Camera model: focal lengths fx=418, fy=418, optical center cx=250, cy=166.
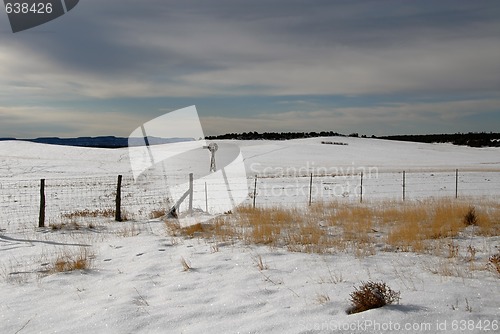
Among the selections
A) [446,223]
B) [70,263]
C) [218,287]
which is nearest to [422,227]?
[446,223]

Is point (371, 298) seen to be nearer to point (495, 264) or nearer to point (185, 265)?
point (495, 264)

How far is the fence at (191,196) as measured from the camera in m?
15.7

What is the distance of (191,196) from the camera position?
1473 cm

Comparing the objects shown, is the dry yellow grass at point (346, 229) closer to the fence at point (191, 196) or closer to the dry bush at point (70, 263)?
the dry bush at point (70, 263)

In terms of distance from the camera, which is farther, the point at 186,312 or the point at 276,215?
the point at 276,215

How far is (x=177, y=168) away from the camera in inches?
1843

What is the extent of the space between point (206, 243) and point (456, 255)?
508cm

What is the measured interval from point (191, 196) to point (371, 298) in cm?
1035

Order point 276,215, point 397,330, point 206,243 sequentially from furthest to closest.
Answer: point 276,215, point 206,243, point 397,330

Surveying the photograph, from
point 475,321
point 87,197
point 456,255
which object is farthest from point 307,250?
point 87,197

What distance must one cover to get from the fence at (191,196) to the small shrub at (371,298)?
10.0 m

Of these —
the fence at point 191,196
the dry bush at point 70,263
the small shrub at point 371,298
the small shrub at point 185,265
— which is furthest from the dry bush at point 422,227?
the dry bush at point 70,263

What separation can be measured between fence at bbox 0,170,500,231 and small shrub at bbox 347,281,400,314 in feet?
32.9

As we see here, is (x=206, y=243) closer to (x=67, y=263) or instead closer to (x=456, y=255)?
(x=67, y=263)
